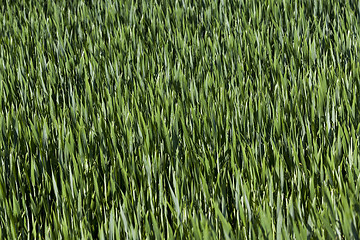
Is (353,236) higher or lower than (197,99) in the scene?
lower

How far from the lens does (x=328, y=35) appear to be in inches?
107

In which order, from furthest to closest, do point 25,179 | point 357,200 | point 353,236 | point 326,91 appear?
point 326,91 → point 25,179 → point 357,200 → point 353,236

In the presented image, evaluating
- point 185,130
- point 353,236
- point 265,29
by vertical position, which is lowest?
point 353,236

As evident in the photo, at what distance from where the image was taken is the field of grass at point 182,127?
1.33 meters

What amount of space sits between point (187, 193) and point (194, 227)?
33cm

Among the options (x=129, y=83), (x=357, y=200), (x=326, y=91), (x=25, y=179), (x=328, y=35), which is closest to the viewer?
(x=357, y=200)

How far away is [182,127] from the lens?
1790 millimetres

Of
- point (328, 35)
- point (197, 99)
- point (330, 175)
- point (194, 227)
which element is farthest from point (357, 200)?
point (328, 35)

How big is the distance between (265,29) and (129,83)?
0.87 metres

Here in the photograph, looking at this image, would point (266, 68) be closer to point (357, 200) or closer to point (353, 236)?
point (357, 200)

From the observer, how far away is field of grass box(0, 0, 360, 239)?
52.3 inches

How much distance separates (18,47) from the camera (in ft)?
9.11

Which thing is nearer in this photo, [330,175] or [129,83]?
[330,175]

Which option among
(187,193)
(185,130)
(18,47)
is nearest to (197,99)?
(185,130)
